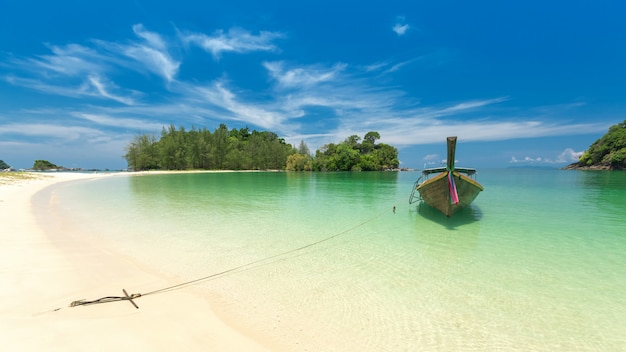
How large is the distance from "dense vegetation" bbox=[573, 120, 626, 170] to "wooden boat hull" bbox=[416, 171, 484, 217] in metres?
88.4

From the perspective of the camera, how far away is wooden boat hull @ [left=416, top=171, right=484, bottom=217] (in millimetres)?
10695

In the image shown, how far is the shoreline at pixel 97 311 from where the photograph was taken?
2.91 m

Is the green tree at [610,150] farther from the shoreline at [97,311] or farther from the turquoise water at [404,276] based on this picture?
the shoreline at [97,311]

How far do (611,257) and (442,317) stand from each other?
20.5ft

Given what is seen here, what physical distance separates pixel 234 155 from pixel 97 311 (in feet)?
266

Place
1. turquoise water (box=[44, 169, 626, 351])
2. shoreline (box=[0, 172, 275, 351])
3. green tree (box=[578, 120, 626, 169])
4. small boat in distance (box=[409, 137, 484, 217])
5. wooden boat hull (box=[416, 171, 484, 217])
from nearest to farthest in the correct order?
shoreline (box=[0, 172, 275, 351]) < turquoise water (box=[44, 169, 626, 351]) < small boat in distance (box=[409, 137, 484, 217]) < wooden boat hull (box=[416, 171, 484, 217]) < green tree (box=[578, 120, 626, 169])

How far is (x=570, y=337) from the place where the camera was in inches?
133

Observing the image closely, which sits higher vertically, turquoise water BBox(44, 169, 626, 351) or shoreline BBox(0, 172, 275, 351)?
shoreline BBox(0, 172, 275, 351)

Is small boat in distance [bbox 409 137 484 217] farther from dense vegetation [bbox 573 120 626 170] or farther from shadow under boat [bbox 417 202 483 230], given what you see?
dense vegetation [bbox 573 120 626 170]

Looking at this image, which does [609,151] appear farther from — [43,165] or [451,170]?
[43,165]

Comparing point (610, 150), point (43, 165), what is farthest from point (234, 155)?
point (610, 150)

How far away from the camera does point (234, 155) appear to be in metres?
81.0

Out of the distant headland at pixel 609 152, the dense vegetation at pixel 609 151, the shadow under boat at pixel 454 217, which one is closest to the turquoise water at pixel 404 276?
the shadow under boat at pixel 454 217

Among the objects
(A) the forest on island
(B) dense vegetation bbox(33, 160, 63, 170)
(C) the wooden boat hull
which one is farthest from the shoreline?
(B) dense vegetation bbox(33, 160, 63, 170)
